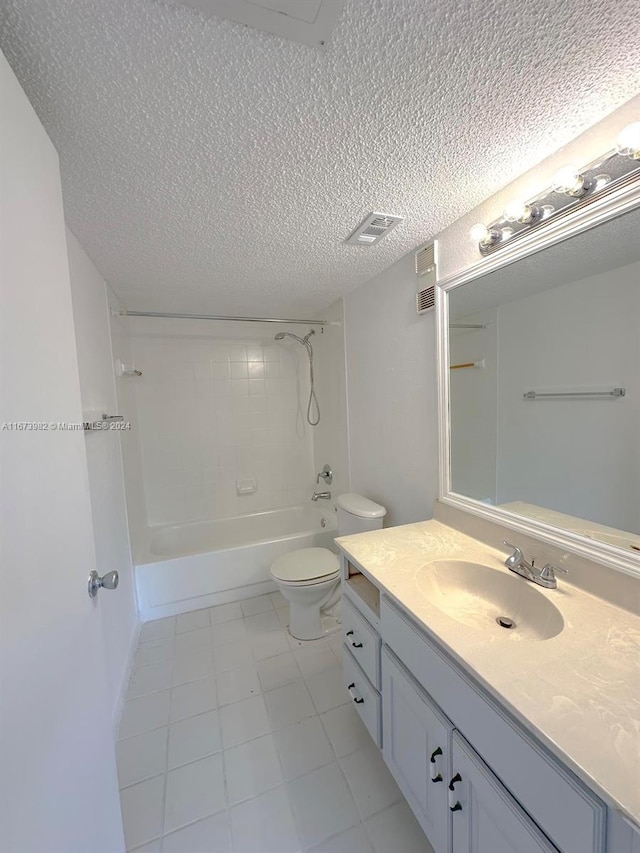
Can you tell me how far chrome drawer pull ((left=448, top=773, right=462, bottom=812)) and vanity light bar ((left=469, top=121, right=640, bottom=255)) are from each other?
5.11ft

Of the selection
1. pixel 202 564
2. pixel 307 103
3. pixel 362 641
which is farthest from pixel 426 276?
pixel 202 564

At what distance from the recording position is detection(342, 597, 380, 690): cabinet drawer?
1186 millimetres

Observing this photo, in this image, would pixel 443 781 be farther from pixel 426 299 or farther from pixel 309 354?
pixel 309 354

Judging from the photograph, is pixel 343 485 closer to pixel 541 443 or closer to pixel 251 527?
pixel 251 527

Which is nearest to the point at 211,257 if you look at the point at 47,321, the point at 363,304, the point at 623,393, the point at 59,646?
the point at 363,304

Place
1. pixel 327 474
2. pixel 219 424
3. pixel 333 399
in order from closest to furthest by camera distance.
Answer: pixel 333 399
pixel 327 474
pixel 219 424

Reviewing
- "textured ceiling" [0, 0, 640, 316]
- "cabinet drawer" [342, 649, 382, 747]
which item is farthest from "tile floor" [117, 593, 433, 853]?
"textured ceiling" [0, 0, 640, 316]

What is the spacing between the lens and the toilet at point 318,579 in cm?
192

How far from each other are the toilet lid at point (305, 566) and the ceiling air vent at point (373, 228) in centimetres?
174

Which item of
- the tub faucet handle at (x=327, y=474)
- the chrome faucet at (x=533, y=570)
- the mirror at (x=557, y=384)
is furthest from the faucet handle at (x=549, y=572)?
the tub faucet handle at (x=327, y=474)

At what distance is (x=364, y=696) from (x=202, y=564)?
4.82 ft

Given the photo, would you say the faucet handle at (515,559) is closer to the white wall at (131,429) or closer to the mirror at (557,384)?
the mirror at (557,384)

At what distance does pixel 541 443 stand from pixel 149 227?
1752 millimetres

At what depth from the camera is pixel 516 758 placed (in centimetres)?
64
